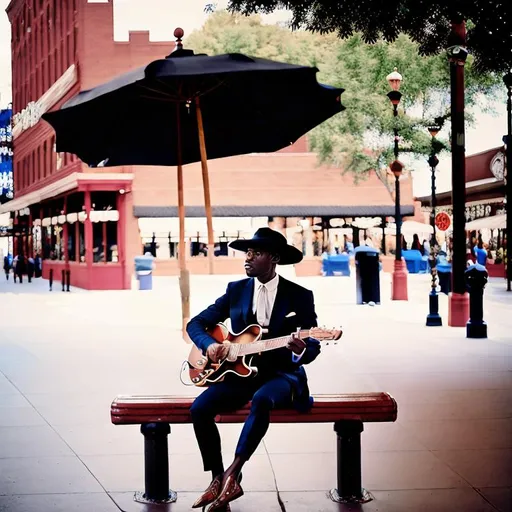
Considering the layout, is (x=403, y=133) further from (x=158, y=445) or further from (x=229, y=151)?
(x=158, y=445)

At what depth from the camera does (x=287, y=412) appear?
218 inches

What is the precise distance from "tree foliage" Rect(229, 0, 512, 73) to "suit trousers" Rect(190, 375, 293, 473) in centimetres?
678

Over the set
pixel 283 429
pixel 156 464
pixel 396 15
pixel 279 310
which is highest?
pixel 396 15

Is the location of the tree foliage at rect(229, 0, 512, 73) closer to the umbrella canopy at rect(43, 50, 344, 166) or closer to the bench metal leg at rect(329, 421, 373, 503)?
the umbrella canopy at rect(43, 50, 344, 166)

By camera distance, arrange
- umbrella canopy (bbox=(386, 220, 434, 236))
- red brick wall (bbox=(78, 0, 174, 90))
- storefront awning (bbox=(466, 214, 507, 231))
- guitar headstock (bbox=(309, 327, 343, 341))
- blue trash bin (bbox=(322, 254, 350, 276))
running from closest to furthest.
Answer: guitar headstock (bbox=(309, 327, 343, 341)), storefront awning (bbox=(466, 214, 507, 231)), red brick wall (bbox=(78, 0, 174, 90)), blue trash bin (bbox=(322, 254, 350, 276)), umbrella canopy (bbox=(386, 220, 434, 236))

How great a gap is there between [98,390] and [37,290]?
75.3 feet

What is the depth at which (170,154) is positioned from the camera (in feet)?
39.8

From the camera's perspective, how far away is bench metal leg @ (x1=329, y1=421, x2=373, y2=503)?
564 centimetres

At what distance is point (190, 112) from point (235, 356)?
6.46 meters

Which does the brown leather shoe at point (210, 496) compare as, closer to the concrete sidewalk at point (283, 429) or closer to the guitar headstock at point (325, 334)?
the concrete sidewalk at point (283, 429)

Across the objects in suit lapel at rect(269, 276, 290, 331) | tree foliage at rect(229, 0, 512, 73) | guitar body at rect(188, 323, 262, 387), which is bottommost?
guitar body at rect(188, 323, 262, 387)

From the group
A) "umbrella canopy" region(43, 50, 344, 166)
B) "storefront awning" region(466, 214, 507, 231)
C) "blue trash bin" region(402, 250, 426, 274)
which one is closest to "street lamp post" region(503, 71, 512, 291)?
"storefront awning" region(466, 214, 507, 231)

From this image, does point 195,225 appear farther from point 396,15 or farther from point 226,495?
point 226,495

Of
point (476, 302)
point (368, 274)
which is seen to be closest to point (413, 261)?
point (368, 274)
